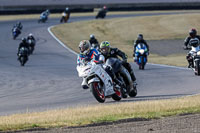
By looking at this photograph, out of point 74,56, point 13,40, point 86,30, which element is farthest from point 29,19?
point 74,56

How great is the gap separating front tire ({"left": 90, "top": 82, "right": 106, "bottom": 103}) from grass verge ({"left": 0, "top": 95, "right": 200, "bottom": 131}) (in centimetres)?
125

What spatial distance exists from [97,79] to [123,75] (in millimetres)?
1406

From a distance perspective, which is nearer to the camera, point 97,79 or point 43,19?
point 97,79

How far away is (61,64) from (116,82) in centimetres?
1213

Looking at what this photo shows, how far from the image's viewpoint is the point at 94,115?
9.01 m

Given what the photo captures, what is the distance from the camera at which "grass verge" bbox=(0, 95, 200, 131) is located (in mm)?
8148

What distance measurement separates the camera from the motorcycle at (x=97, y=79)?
11398mm

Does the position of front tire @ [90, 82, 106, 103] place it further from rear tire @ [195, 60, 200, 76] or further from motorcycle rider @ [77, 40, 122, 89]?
rear tire @ [195, 60, 200, 76]

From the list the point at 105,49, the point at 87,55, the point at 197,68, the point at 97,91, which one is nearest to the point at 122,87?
the point at 105,49

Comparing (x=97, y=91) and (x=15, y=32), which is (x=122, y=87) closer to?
(x=97, y=91)

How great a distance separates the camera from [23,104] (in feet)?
39.3

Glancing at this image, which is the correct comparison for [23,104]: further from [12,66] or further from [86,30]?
[86,30]

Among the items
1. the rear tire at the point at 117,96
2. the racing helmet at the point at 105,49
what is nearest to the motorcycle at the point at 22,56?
the racing helmet at the point at 105,49

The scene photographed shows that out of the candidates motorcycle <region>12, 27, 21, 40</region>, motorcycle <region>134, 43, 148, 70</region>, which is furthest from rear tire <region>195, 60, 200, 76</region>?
motorcycle <region>12, 27, 21, 40</region>
